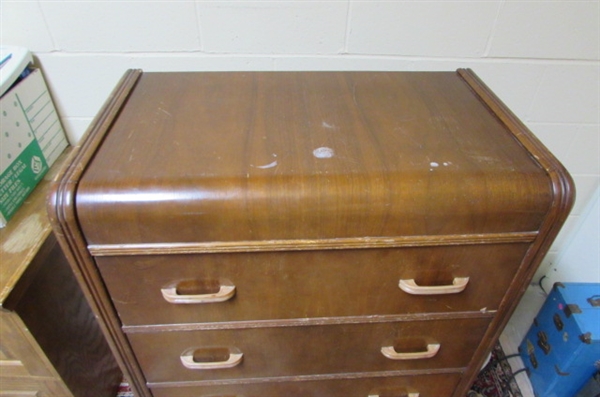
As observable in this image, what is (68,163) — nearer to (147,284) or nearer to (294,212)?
(147,284)

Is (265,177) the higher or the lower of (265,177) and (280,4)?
the lower

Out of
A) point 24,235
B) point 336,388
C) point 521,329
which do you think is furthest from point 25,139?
point 521,329

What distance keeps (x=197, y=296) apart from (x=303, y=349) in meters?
0.25

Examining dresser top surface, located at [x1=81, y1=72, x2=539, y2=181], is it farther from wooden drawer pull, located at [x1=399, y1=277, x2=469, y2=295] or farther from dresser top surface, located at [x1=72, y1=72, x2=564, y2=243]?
wooden drawer pull, located at [x1=399, y1=277, x2=469, y2=295]

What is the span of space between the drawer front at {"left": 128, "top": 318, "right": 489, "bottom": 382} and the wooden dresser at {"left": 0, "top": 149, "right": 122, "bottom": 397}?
25 centimetres

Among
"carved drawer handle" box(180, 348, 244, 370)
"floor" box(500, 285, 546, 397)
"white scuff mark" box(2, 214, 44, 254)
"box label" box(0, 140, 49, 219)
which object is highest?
"box label" box(0, 140, 49, 219)

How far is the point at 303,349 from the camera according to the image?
0.77 meters

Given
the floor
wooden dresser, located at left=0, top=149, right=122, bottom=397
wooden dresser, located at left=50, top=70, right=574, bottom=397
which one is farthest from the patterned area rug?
wooden dresser, located at left=50, top=70, right=574, bottom=397

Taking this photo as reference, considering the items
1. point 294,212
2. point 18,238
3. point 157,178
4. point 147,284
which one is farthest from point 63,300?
point 294,212

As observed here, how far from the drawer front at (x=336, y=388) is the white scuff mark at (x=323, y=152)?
1.63ft

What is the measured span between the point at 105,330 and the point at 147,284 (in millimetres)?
144

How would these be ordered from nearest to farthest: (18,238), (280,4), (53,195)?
1. (53,195)
2. (18,238)
3. (280,4)

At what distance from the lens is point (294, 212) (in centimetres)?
57

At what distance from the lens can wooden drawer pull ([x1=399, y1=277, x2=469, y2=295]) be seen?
662 millimetres
